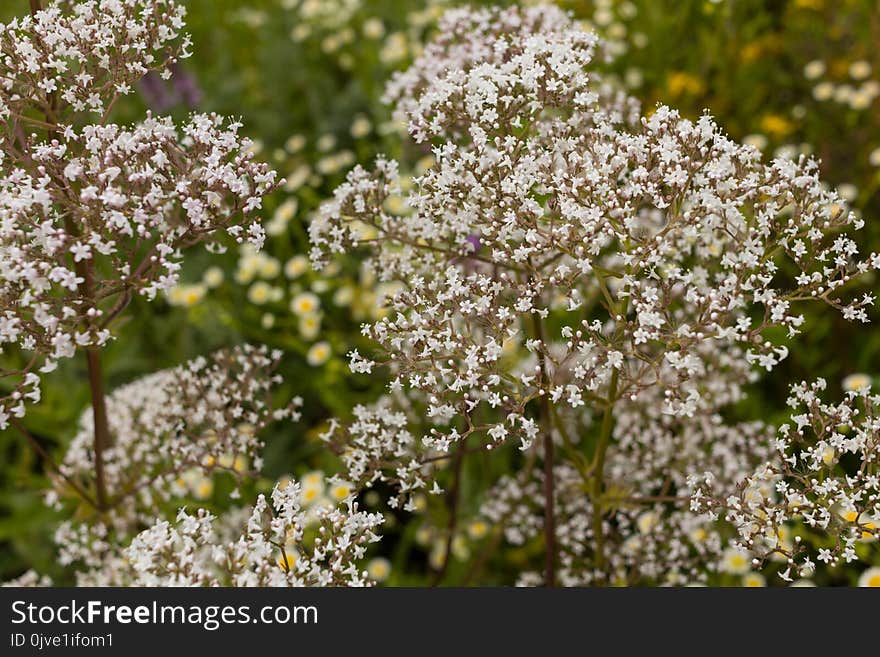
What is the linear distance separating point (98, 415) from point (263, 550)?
3.93 feet

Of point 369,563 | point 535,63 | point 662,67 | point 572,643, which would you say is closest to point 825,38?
point 662,67

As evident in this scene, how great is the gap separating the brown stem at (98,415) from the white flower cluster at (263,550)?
2.56 ft

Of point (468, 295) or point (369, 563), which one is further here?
point (369, 563)

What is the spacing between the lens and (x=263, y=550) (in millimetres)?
2562

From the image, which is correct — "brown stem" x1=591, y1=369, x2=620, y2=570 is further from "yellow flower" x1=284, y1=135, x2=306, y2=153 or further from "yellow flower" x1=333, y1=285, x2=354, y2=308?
"yellow flower" x1=284, y1=135, x2=306, y2=153

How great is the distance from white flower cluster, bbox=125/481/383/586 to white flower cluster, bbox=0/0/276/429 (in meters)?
0.63

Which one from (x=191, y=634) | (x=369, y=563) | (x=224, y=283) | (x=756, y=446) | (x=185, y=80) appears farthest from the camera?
(x=185, y=80)

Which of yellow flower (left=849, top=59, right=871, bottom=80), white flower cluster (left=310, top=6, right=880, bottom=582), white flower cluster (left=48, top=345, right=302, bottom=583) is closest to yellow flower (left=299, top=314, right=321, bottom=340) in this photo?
white flower cluster (left=48, top=345, right=302, bottom=583)

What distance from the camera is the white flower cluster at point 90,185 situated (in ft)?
8.34

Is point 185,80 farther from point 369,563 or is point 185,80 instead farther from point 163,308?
point 369,563

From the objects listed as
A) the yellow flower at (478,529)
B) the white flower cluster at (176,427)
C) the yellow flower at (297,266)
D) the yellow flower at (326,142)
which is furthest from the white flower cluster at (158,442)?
the yellow flower at (326,142)

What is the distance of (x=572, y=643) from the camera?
265cm

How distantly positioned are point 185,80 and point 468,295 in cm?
499

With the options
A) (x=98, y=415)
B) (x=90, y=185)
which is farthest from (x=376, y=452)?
(x=90, y=185)
